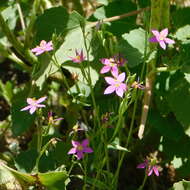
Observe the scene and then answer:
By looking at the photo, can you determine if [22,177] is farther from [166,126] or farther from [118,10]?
[118,10]

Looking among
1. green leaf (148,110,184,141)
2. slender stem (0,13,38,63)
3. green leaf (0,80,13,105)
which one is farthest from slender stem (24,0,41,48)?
green leaf (148,110,184,141)

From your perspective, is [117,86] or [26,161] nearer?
[117,86]

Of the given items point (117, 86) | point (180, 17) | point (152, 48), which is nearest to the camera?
point (117, 86)

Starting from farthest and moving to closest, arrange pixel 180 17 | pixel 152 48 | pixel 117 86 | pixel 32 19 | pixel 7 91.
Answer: pixel 7 91 < pixel 32 19 < pixel 180 17 < pixel 152 48 < pixel 117 86

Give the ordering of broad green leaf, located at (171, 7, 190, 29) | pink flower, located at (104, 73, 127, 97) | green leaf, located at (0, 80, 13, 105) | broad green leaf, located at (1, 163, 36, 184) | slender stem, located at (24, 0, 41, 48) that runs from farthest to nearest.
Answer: green leaf, located at (0, 80, 13, 105), slender stem, located at (24, 0, 41, 48), broad green leaf, located at (171, 7, 190, 29), broad green leaf, located at (1, 163, 36, 184), pink flower, located at (104, 73, 127, 97)

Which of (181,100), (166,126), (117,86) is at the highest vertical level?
(117,86)

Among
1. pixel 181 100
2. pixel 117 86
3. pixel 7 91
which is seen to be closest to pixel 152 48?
pixel 181 100

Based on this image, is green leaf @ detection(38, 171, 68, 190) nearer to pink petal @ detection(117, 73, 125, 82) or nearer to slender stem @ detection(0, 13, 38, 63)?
pink petal @ detection(117, 73, 125, 82)

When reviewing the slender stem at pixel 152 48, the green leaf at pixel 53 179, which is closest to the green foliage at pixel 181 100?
the slender stem at pixel 152 48
